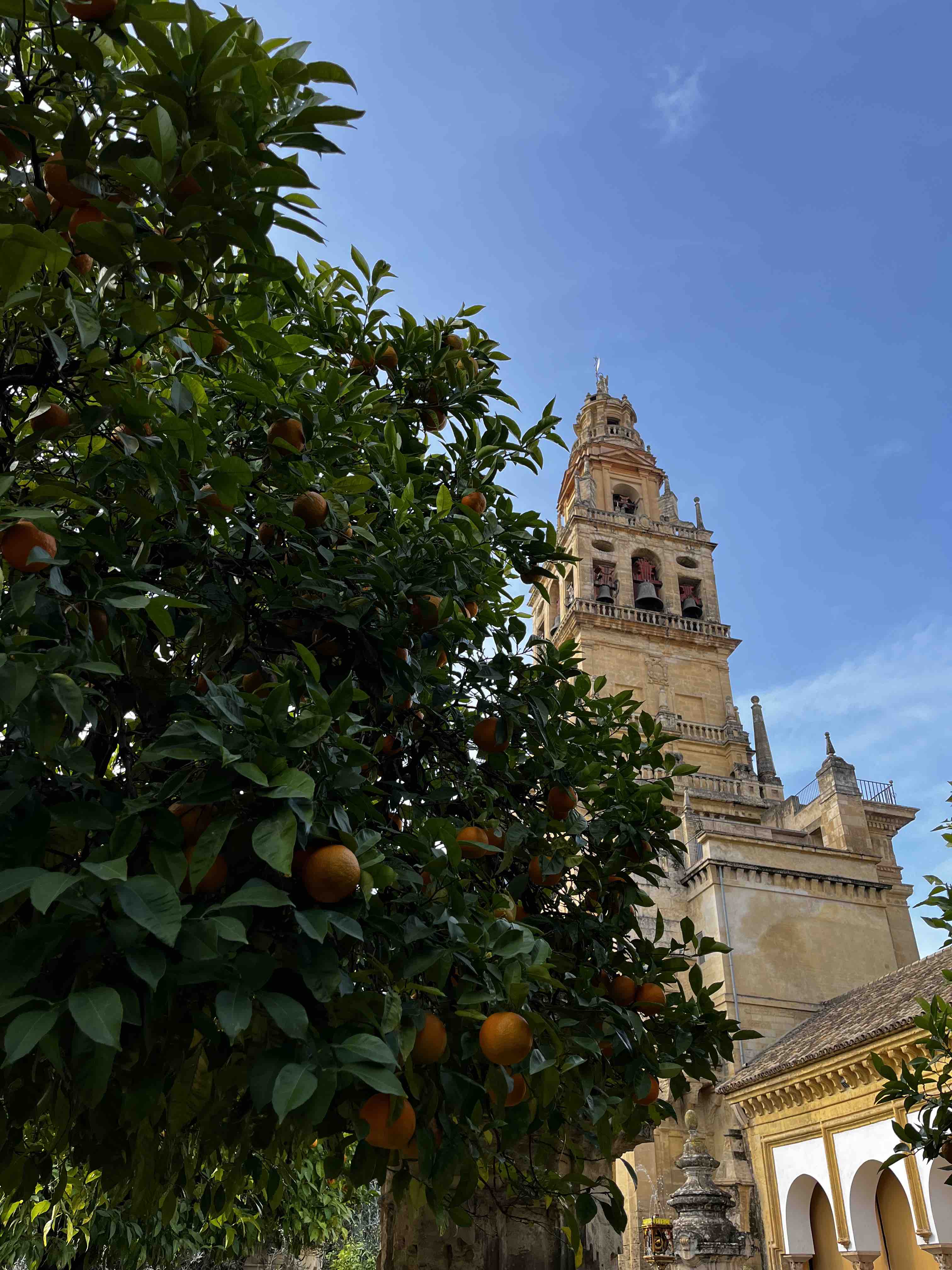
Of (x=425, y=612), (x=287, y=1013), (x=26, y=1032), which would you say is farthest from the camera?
(x=425, y=612)

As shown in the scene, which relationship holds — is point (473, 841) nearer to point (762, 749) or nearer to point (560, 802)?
point (560, 802)

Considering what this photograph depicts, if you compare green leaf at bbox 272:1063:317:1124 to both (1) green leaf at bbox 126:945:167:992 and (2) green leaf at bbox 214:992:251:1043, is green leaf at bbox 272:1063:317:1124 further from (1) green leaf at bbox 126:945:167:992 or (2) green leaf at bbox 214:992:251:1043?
(1) green leaf at bbox 126:945:167:992

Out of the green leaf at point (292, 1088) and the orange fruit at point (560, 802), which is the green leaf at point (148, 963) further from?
the orange fruit at point (560, 802)

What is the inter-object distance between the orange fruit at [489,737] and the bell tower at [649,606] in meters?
28.2

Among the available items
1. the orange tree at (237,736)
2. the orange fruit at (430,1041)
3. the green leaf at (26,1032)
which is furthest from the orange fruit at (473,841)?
the green leaf at (26,1032)

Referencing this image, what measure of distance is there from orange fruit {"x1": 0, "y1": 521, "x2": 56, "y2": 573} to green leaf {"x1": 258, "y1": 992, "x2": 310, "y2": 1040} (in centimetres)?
117

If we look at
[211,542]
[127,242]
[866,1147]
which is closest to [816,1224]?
[866,1147]

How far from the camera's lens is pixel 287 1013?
1906 millimetres

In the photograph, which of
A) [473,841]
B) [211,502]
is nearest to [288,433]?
[211,502]

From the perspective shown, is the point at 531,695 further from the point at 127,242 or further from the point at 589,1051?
the point at 127,242

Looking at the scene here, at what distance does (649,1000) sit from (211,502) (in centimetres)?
268

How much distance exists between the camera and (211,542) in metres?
3.44

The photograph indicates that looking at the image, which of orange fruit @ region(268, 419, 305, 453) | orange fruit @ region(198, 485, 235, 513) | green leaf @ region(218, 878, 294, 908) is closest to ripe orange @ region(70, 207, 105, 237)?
orange fruit @ region(198, 485, 235, 513)

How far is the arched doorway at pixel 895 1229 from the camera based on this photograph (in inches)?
631
